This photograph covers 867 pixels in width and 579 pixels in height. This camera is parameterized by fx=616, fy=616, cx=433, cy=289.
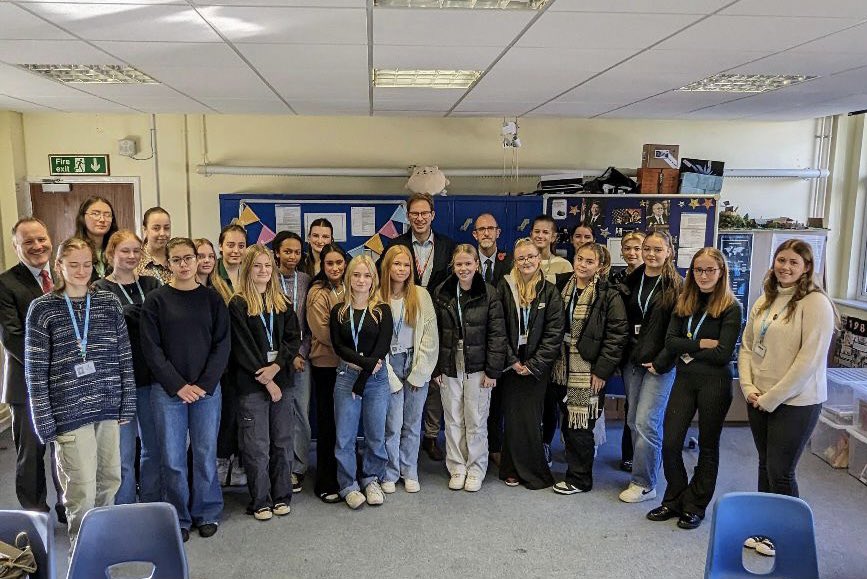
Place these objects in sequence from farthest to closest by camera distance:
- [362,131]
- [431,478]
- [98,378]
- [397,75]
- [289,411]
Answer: [362,131] → [431,478] → [397,75] → [289,411] → [98,378]

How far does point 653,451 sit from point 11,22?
12.9 ft

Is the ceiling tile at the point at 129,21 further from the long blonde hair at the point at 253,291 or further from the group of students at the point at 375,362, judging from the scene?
the long blonde hair at the point at 253,291

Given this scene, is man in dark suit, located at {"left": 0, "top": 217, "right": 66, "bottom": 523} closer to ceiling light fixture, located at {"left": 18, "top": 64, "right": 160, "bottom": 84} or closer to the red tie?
the red tie

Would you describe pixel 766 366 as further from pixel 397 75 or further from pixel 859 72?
pixel 397 75

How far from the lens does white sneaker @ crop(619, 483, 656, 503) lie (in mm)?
3799

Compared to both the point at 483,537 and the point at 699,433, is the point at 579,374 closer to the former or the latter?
the point at 699,433

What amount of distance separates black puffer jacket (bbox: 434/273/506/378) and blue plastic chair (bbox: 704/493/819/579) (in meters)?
1.83

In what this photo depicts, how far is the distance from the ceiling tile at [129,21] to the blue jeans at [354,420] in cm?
192

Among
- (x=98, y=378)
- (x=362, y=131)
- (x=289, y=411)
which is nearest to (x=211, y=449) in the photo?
(x=289, y=411)

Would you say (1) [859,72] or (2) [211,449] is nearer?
(2) [211,449]

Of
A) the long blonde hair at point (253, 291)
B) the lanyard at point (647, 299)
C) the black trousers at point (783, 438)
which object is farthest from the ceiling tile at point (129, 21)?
the black trousers at point (783, 438)

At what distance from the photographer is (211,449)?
333cm

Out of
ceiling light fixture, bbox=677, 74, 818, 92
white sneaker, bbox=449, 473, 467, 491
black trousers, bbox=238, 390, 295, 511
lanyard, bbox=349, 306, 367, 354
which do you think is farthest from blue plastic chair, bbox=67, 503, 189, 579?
ceiling light fixture, bbox=677, 74, 818, 92

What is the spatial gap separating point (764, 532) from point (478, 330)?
6.53ft
